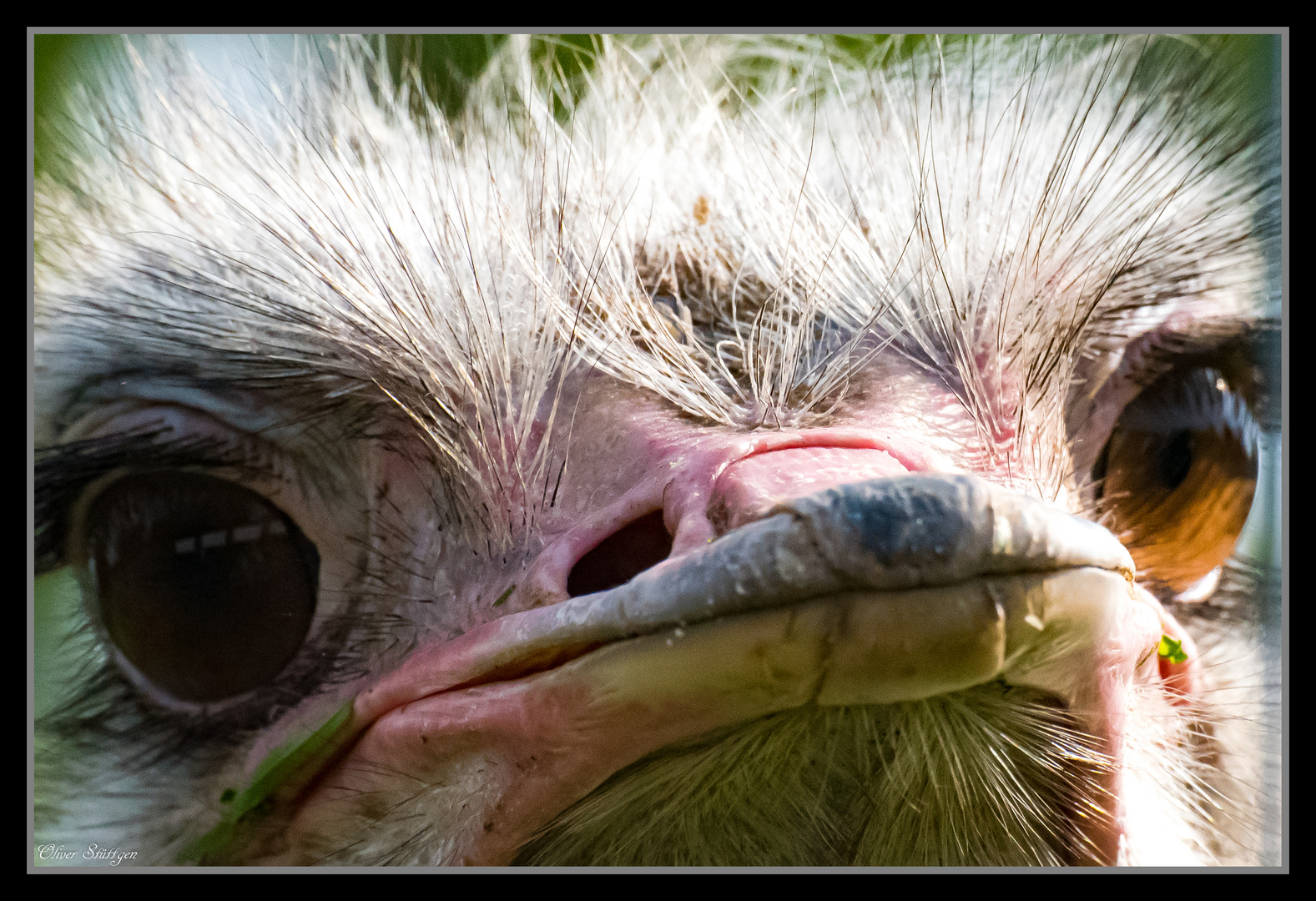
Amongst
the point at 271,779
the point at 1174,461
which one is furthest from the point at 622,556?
the point at 1174,461

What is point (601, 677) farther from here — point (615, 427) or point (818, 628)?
point (615, 427)

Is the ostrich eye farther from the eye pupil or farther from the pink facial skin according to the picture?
the pink facial skin

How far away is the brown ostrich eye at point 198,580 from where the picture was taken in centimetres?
144

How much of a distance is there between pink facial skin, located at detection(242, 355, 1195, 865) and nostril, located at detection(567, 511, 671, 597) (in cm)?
2

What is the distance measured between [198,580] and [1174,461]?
4.55ft

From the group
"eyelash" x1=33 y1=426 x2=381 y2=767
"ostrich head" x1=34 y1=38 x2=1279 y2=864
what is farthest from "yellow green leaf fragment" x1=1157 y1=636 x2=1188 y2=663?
"eyelash" x1=33 y1=426 x2=381 y2=767

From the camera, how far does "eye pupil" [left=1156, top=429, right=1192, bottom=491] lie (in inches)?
66.6

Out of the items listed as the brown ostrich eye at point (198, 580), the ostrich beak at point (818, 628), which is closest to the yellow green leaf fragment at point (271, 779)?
the brown ostrich eye at point (198, 580)

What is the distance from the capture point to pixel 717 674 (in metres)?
1.01

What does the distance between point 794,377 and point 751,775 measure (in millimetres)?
475

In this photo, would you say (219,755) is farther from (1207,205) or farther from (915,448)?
(1207,205)

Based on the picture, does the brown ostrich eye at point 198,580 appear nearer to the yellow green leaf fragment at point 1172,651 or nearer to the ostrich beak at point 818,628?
the ostrich beak at point 818,628

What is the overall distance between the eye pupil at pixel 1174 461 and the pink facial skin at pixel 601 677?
382 mm

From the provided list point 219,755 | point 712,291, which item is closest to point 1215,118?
point 712,291
